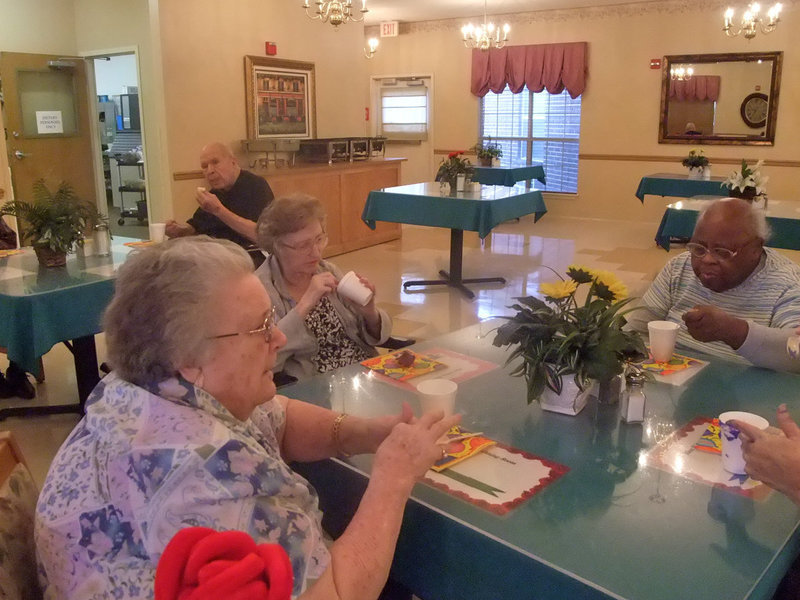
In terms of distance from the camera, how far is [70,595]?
1.03 metres

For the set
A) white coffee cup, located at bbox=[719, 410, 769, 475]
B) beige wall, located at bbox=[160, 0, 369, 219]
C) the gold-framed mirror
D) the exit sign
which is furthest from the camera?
the exit sign

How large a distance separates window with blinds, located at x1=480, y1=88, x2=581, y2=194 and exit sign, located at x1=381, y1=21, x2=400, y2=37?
1.68m

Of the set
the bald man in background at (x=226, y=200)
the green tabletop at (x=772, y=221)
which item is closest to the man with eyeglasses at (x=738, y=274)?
the green tabletop at (x=772, y=221)

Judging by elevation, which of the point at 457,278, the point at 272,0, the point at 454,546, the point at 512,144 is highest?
the point at 272,0

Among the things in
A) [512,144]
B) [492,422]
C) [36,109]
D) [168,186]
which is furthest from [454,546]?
[512,144]

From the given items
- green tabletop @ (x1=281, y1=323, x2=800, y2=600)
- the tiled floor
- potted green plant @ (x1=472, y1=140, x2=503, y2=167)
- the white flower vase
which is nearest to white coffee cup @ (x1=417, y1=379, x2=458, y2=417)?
green tabletop @ (x1=281, y1=323, x2=800, y2=600)

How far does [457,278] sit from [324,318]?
372cm

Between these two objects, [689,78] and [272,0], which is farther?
[689,78]

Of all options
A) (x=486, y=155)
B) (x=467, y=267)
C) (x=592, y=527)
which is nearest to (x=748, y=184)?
(x=467, y=267)

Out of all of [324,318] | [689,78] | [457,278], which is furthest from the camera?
[689,78]

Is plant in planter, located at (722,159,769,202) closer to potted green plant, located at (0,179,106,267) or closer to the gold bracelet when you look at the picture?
potted green plant, located at (0,179,106,267)

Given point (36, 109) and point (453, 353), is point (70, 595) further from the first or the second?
point (36, 109)

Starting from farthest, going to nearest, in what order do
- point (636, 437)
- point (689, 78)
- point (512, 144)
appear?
point (512, 144) < point (689, 78) < point (636, 437)

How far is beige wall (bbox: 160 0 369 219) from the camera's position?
614 centimetres
